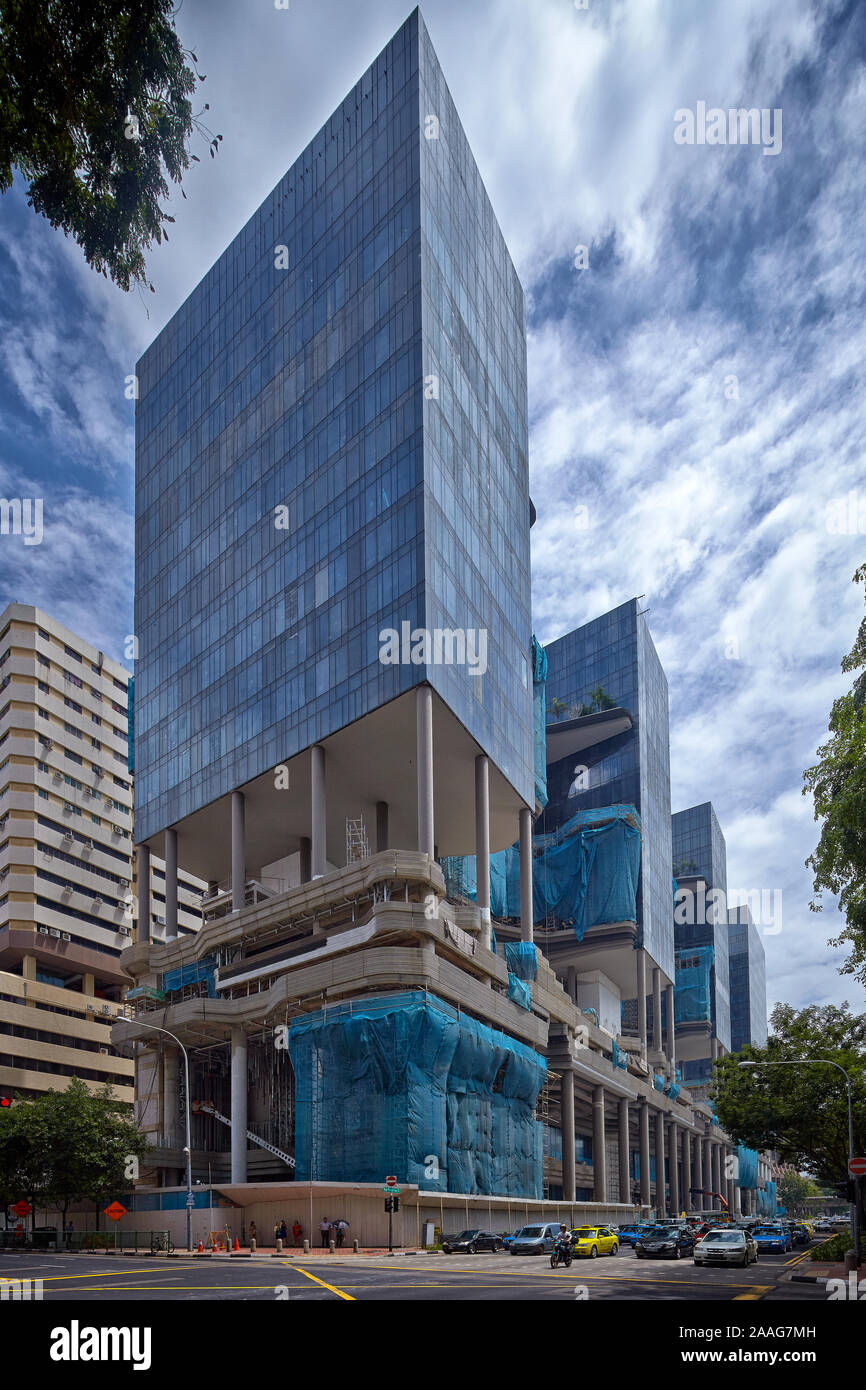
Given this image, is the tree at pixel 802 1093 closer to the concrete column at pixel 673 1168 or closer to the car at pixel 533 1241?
the car at pixel 533 1241

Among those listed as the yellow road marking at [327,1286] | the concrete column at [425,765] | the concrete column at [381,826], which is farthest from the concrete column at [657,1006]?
the yellow road marking at [327,1286]

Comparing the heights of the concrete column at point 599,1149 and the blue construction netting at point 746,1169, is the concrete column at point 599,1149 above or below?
above

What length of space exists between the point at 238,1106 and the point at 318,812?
16.3m

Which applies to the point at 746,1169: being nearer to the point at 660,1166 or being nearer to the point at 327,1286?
the point at 660,1166

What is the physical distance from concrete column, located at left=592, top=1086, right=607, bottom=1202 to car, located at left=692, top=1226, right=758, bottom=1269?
5378 cm

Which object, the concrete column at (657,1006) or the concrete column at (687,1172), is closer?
the concrete column at (657,1006)

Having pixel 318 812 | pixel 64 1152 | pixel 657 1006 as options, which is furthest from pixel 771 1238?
pixel 657 1006

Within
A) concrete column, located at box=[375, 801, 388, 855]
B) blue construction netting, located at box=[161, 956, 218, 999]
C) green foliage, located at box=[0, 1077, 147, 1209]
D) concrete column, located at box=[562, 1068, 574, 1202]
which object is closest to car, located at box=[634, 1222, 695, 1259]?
concrete column, located at box=[375, 801, 388, 855]

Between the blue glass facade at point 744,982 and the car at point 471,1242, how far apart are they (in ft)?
465

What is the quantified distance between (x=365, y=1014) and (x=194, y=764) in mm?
27019

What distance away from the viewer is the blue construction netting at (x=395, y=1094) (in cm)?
5231

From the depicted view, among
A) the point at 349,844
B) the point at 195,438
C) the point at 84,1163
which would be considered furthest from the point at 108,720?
the point at 84,1163

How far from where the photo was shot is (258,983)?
65.2 metres

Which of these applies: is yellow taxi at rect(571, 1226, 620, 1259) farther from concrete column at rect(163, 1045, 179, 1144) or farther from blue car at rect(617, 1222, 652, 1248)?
concrete column at rect(163, 1045, 179, 1144)
